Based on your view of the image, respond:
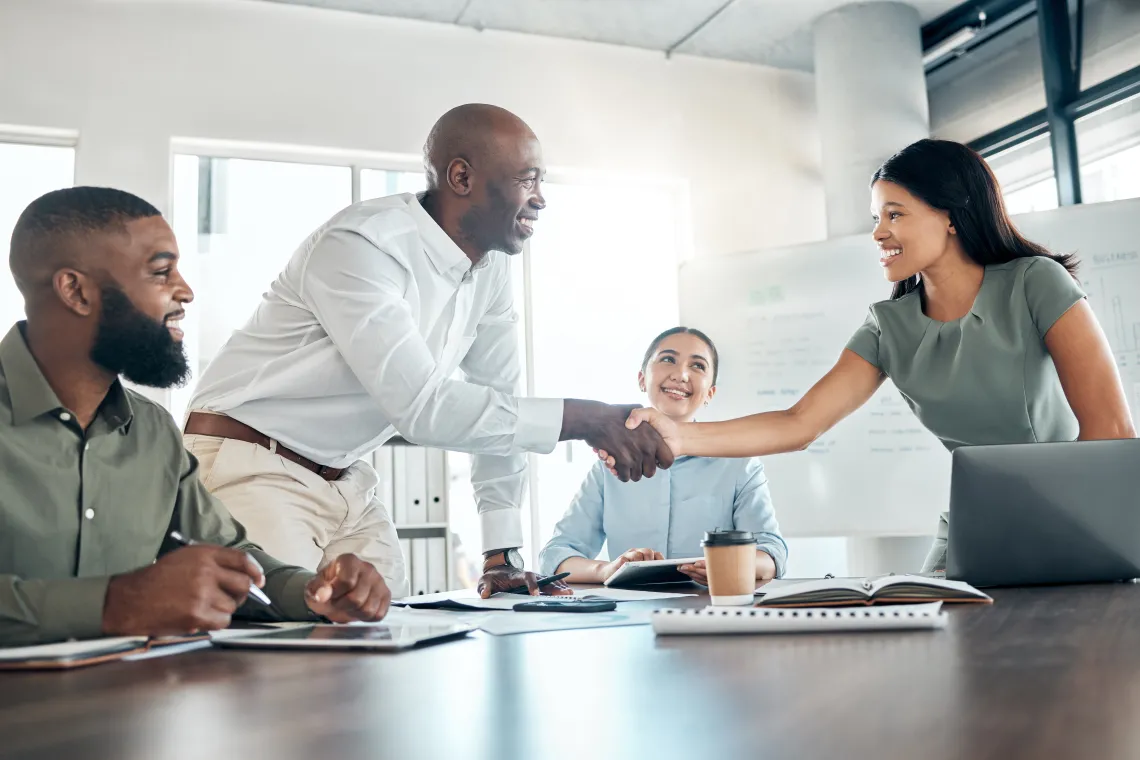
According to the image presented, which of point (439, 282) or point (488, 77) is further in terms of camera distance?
point (488, 77)

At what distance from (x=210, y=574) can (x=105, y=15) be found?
3.97m

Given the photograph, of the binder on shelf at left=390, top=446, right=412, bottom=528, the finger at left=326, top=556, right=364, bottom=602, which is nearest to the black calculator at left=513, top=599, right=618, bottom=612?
the finger at left=326, top=556, right=364, bottom=602

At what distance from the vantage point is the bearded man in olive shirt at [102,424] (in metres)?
1.27

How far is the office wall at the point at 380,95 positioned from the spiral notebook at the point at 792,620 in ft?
12.5

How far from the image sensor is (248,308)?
437 cm

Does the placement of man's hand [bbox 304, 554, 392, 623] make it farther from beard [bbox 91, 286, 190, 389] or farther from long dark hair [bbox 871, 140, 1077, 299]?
long dark hair [bbox 871, 140, 1077, 299]

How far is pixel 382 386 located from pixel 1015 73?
13.3 ft

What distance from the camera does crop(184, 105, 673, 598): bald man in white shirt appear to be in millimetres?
1952

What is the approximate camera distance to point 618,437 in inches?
84.4

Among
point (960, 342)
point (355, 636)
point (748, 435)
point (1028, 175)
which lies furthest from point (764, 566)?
point (1028, 175)

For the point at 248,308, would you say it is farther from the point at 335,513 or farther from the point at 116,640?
the point at 116,640

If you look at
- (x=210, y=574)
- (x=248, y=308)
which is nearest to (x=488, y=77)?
(x=248, y=308)

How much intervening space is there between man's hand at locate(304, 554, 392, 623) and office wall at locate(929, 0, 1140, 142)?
13.6ft

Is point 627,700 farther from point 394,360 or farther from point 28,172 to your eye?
point 28,172
